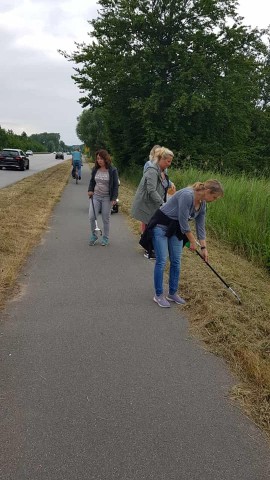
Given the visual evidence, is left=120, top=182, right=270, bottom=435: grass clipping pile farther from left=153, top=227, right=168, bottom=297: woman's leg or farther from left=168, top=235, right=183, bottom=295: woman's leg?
left=153, top=227, right=168, bottom=297: woman's leg

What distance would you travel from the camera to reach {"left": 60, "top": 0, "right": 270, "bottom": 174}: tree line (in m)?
21.3

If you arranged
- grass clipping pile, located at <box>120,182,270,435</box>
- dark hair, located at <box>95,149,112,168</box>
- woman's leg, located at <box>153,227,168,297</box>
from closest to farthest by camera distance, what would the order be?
1. grass clipping pile, located at <box>120,182,270,435</box>
2. woman's leg, located at <box>153,227,168,297</box>
3. dark hair, located at <box>95,149,112,168</box>

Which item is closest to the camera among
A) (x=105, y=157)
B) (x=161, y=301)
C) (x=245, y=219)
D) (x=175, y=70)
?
(x=161, y=301)

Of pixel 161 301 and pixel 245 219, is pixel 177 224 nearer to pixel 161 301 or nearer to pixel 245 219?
pixel 161 301

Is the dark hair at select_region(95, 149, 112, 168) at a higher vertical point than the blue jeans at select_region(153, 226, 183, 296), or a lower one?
higher

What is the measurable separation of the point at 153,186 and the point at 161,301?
191cm

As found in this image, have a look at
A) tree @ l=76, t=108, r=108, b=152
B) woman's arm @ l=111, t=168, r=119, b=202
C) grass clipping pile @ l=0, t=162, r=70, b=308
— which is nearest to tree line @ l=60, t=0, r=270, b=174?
grass clipping pile @ l=0, t=162, r=70, b=308

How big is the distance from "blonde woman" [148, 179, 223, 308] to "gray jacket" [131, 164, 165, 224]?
1.40 metres

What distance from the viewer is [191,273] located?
19.8 feet

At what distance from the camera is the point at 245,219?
8.46 metres

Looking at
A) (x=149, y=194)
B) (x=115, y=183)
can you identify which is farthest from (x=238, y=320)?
(x=115, y=183)

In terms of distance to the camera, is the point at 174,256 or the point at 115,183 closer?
the point at 174,256

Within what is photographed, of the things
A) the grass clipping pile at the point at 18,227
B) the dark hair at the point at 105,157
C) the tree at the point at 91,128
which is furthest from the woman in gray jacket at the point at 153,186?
the tree at the point at 91,128

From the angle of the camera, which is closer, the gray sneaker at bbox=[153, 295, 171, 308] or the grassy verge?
the grassy verge
